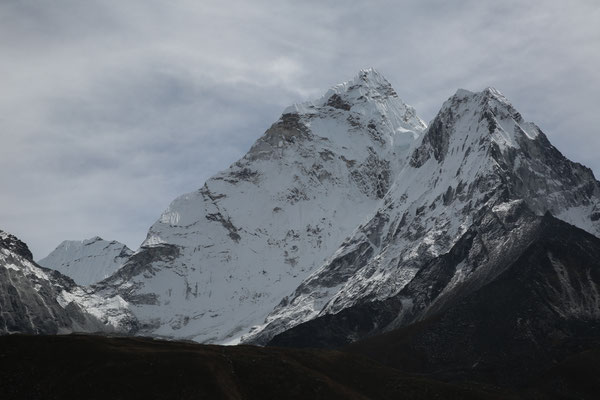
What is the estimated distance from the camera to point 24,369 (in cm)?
12406

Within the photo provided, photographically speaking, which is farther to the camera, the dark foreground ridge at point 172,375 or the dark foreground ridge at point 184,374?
the dark foreground ridge at point 184,374

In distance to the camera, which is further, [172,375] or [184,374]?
[184,374]

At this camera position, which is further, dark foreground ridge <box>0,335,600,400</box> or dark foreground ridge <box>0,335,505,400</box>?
dark foreground ridge <box>0,335,600,400</box>

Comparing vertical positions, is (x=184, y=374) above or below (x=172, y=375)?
below

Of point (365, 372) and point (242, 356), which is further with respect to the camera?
point (365, 372)

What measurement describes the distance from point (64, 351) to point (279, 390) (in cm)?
3183

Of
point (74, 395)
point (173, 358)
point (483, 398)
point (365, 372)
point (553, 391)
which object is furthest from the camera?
point (553, 391)

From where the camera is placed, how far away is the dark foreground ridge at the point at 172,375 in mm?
120375

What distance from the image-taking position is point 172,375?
125 m

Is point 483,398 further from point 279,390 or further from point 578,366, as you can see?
point 578,366

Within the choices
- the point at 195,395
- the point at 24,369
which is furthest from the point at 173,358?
the point at 24,369

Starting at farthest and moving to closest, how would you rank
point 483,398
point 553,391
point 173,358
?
point 553,391 → point 483,398 → point 173,358

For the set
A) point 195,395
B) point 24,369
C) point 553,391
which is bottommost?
point 553,391

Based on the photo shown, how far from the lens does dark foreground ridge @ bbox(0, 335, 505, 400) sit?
12038 cm
